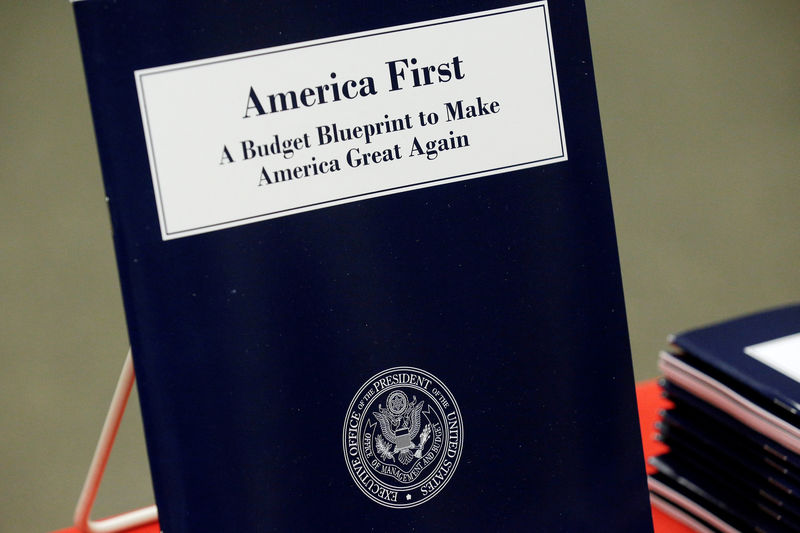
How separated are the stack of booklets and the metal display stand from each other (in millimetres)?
581

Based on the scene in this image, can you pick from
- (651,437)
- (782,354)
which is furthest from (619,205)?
(782,354)

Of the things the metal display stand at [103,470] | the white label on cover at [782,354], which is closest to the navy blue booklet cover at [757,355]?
the white label on cover at [782,354]

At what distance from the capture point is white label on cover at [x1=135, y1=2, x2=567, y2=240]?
0.78 meters

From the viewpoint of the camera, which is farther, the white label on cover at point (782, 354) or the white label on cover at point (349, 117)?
the white label on cover at point (782, 354)

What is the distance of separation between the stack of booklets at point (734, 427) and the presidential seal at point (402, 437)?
0.30 metres

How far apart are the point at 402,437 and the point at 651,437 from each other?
47 centimetres

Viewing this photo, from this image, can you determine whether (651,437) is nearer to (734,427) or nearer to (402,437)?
(734,427)

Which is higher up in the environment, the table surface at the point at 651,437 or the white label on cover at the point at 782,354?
the white label on cover at the point at 782,354

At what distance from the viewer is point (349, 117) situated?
815 mm

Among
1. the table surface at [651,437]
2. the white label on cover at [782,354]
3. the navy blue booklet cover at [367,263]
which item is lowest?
the table surface at [651,437]

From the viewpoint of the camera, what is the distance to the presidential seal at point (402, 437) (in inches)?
33.2

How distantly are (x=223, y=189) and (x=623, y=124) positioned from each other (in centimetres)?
254

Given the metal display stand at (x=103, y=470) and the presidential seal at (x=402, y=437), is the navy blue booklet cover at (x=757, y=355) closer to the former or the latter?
the presidential seal at (x=402, y=437)

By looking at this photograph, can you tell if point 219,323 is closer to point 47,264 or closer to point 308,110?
point 308,110
